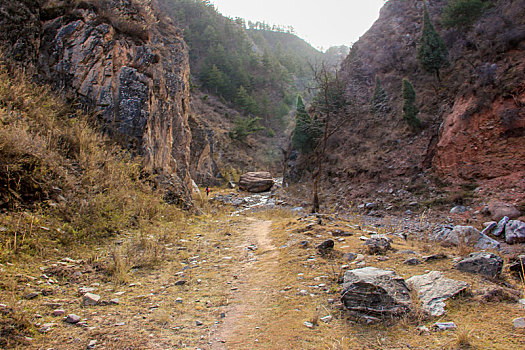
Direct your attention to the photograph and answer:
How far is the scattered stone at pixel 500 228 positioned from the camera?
27.3 ft

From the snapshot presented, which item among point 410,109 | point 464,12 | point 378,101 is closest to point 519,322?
point 410,109

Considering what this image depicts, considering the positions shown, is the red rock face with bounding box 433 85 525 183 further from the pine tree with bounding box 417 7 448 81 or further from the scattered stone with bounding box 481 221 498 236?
the pine tree with bounding box 417 7 448 81

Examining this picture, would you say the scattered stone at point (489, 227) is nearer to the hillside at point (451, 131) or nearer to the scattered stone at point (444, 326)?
the hillside at point (451, 131)

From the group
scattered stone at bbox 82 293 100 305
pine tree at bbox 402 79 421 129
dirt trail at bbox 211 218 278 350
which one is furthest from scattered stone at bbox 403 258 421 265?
pine tree at bbox 402 79 421 129

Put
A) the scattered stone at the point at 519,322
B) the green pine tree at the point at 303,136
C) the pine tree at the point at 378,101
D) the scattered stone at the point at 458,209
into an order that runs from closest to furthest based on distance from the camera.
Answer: the scattered stone at the point at 519,322, the scattered stone at the point at 458,209, the pine tree at the point at 378,101, the green pine tree at the point at 303,136

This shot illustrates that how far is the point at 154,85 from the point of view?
461 inches

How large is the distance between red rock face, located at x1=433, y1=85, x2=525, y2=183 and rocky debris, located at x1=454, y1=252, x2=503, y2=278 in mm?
9887

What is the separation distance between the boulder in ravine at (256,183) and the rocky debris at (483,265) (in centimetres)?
2627

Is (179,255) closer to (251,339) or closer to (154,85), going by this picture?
(251,339)

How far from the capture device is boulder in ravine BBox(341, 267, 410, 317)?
2748mm

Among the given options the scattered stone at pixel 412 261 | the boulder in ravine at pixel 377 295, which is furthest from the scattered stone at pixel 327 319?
the scattered stone at pixel 412 261

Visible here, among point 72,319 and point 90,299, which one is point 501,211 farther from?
point 72,319

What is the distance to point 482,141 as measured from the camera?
38.9 feet

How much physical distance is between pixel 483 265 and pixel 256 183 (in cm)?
2694
